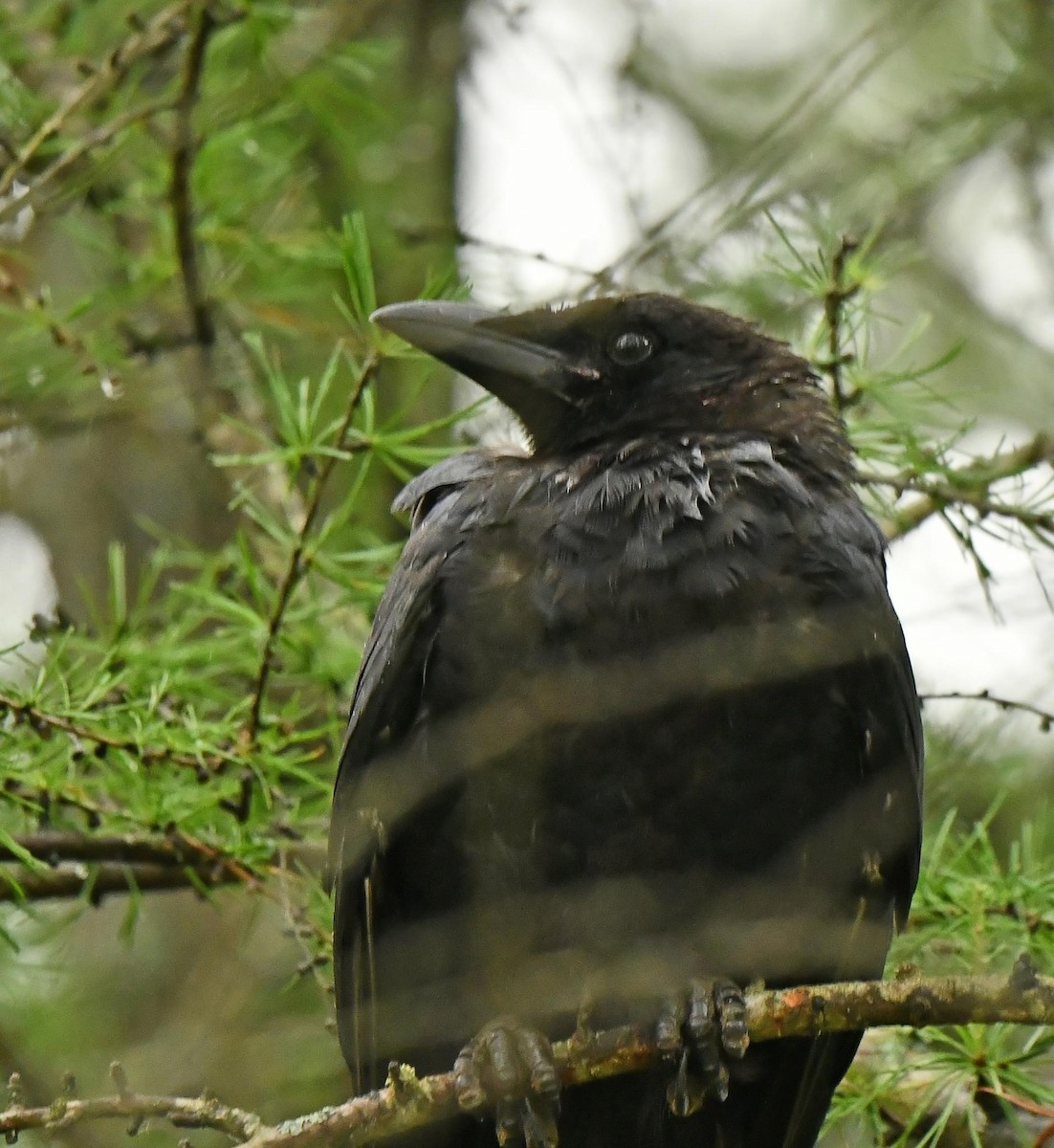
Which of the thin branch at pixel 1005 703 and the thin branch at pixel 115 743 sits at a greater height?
the thin branch at pixel 115 743

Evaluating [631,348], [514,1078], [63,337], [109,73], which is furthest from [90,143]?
[514,1078]

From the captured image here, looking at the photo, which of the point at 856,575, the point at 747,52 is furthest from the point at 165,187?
the point at 747,52

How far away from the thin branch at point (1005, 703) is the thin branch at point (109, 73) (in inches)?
92.3

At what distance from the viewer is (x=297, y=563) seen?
333 centimetres

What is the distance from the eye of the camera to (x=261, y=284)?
15.4 ft

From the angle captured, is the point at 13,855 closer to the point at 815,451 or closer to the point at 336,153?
the point at 815,451

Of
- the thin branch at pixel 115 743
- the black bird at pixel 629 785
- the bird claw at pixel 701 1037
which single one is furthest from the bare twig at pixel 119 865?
the bird claw at pixel 701 1037

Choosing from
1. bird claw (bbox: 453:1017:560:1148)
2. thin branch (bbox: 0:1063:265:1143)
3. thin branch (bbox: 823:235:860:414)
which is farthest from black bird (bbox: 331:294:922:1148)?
thin branch (bbox: 0:1063:265:1143)

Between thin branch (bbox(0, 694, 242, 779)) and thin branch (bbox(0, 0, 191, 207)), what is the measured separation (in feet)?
4.47

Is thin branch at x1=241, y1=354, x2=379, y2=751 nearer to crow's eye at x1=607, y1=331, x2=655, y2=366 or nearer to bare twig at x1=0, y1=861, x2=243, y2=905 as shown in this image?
bare twig at x1=0, y1=861, x2=243, y2=905

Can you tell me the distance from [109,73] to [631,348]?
149 centimetres

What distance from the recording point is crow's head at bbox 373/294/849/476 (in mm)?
3375

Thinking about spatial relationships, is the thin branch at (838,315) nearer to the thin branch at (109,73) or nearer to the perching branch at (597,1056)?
the perching branch at (597,1056)

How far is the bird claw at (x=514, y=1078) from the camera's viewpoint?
2783mm
